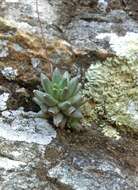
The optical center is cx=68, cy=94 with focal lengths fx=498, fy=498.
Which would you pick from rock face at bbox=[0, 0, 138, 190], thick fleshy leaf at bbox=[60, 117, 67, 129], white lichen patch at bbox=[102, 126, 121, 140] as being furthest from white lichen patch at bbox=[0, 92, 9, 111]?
white lichen patch at bbox=[102, 126, 121, 140]

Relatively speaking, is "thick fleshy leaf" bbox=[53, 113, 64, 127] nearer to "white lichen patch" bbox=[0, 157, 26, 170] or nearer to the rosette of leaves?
the rosette of leaves

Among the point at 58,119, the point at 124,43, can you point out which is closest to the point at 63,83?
the point at 58,119

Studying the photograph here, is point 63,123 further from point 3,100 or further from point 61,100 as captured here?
point 3,100

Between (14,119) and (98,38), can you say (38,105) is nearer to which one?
(14,119)

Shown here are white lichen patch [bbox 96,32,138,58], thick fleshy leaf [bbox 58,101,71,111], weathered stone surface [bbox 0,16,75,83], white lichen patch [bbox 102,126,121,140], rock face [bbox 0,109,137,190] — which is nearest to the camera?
rock face [bbox 0,109,137,190]

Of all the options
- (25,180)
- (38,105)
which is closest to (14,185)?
(25,180)

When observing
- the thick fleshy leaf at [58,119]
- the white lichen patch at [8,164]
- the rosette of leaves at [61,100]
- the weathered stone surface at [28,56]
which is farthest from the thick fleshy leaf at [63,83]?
the white lichen patch at [8,164]

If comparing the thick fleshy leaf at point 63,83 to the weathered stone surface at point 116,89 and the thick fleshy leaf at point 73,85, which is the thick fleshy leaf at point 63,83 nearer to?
the thick fleshy leaf at point 73,85
